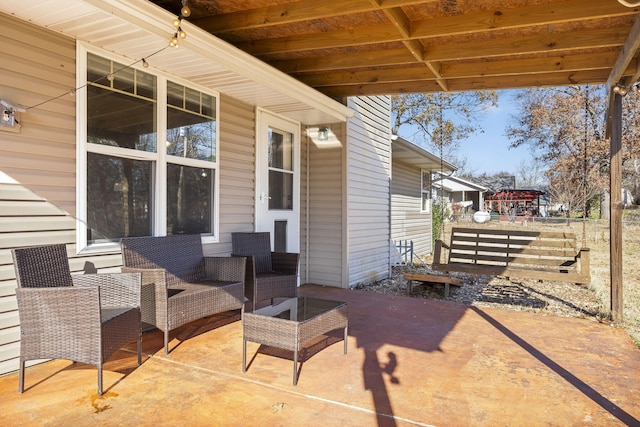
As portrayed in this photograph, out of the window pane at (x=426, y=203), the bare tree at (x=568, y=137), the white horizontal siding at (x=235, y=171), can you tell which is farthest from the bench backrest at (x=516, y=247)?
the bare tree at (x=568, y=137)

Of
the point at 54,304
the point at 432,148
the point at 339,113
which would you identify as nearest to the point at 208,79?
the point at 339,113

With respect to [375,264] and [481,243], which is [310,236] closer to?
[375,264]

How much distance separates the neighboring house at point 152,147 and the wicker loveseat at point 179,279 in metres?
0.24

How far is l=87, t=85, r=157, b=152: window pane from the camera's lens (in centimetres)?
327

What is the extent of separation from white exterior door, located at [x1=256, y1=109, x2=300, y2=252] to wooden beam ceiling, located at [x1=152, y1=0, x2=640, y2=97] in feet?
2.67

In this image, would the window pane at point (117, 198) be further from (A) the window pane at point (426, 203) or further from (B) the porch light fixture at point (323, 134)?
(A) the window pane at point (426, 203)

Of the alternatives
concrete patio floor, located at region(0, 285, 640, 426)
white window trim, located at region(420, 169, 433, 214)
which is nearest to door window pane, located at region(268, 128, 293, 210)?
concrete patio floor, located at region(0, 285, 640, 426)

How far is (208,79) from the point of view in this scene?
13.1ft

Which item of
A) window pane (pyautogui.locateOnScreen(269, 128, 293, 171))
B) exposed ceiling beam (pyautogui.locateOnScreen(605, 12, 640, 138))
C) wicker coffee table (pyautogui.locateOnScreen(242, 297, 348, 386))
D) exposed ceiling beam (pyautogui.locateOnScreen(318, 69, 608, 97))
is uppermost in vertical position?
exposed ceiling beam (pyautogui.locateOnScreen(318, 69, 608, 97))

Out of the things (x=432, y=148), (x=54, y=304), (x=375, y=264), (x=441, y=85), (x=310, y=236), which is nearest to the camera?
(x=54, y=304)

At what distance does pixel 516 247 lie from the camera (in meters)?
5.60

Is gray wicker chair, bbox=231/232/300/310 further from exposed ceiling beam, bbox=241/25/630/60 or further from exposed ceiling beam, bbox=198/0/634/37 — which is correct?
exposed ceiling beam, bbox=198/0/634/37

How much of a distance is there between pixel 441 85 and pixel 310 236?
275 centimetres

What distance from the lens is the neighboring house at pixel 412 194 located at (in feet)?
30.6
